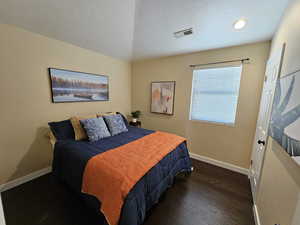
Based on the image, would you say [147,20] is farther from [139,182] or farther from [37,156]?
[37,156]

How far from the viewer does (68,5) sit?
5.20 ft

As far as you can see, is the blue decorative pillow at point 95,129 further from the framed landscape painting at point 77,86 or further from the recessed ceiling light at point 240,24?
the recessed ceiling light at point 240,24

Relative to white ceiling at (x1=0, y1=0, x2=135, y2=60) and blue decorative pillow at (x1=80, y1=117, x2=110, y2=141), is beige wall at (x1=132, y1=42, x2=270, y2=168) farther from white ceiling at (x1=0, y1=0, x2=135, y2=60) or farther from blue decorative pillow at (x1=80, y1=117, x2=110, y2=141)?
blue decorative pillow at (x1=80, y1=117, x2=110, y2=141)

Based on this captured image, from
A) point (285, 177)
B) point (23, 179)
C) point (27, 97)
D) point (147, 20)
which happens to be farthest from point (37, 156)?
point (285, 177)

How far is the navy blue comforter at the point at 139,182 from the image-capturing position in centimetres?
110

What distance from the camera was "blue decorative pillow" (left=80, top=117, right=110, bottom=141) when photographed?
6.53ft

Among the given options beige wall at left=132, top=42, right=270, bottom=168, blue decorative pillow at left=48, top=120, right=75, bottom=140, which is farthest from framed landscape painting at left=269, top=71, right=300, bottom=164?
blue decorative pillow at left=48, top=120, right=75, bottom=140

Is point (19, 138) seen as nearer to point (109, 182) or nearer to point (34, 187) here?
point (34, 187)

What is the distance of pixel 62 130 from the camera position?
2023 mm

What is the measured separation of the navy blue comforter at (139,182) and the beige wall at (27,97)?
1.83 ft

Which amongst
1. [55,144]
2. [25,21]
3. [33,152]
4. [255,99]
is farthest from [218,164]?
[25,21]

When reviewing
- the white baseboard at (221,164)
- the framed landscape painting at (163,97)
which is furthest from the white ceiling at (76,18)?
the white baseboard at (221,164)

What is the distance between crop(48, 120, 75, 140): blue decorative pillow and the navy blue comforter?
0.16 m

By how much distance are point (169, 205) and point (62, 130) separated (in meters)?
2.01
